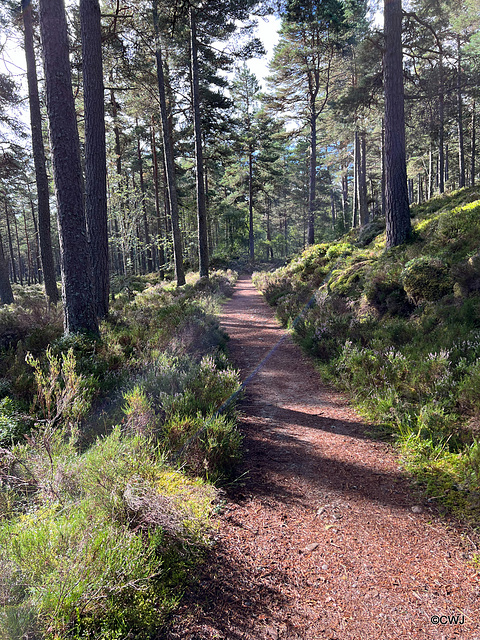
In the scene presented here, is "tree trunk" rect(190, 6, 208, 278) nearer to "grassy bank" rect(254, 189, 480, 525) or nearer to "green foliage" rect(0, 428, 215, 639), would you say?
"grassy bank" rect(254, 189, 480, 525)

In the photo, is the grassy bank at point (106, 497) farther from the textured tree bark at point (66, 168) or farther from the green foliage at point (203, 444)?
the textured tree bark at point (66, 168)

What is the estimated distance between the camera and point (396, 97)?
8.90 metres

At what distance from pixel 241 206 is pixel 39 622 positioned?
127 ft

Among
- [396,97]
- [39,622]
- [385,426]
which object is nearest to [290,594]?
[39,622]

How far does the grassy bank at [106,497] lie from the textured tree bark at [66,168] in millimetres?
1283

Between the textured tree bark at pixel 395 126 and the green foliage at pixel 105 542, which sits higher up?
the textured tree bark at pixel 395 126

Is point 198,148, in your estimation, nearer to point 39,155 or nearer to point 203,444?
point 39,155

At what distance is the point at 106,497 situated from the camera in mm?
2453

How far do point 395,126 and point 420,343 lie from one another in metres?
6.86

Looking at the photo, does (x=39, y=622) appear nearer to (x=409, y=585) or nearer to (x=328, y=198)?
(x=409, y=585)

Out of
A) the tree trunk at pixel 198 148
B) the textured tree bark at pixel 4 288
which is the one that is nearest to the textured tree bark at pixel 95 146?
the tree trunk at pixel 198 148

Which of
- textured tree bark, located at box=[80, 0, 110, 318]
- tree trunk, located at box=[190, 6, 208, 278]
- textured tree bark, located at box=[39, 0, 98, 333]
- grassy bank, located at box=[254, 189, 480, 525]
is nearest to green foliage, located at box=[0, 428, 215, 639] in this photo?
grassy bank, located at box=[254, 189, 480, 525]

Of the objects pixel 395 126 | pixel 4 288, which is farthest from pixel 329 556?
pixel 4 288

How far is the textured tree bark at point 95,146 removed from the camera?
7.28 meters
